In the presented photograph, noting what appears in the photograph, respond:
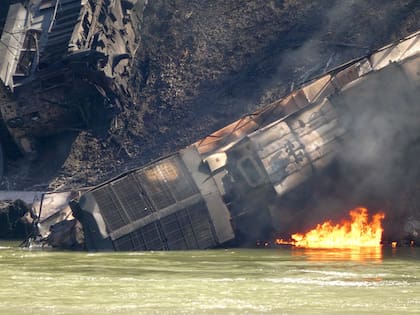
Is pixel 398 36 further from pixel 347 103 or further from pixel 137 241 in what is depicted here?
pixel 137 241

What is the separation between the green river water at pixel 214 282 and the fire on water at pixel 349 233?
140cm

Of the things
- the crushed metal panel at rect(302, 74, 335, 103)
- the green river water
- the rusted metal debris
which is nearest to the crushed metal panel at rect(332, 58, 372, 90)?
the crushed metal panel at rect(302, 74, 335, 103)

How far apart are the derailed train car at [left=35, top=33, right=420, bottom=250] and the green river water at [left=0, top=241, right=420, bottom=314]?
1084 millimetres

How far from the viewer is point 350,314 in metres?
26.1

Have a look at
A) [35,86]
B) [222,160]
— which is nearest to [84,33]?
[35,86]

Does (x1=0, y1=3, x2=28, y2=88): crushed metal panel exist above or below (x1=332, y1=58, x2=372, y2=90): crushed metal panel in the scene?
above

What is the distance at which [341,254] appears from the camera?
38.5 meters

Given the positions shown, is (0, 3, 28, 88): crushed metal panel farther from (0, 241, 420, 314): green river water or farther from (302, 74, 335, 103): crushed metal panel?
(302, 74, 335, 103): crushed metal panel

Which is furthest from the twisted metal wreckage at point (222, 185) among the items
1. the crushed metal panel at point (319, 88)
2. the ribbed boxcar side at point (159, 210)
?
the crushed metal panel at point (319, 88)

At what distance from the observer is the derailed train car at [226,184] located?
40.1m

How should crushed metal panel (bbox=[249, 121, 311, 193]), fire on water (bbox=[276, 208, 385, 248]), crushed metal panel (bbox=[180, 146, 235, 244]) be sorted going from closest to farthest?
crushed metal panel (bbox=[249, 121, 311, 193]) → crushed metal panel (bbox=[180, 146, 235, 244]) → fire on water (bbox=[276, 208, 385, 248])

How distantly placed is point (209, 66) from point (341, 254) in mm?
20199

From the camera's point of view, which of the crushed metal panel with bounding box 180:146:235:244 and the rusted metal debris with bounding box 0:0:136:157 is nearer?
the crushed metal panel with bounding box 180:146:235:244

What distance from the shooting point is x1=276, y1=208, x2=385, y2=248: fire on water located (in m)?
41.7
